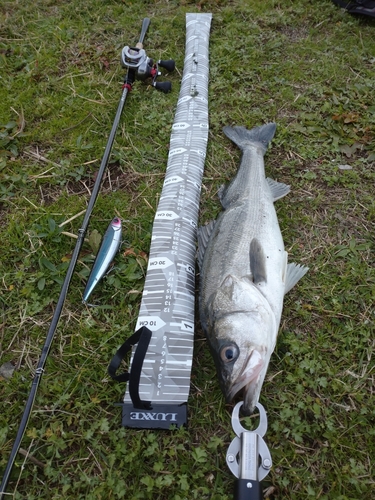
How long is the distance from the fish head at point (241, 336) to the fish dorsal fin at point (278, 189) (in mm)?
1102

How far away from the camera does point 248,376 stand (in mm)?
2436

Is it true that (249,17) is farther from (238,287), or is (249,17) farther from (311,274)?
(238,287)

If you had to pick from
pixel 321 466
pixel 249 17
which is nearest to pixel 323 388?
pixel 321 466

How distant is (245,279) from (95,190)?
66.5 inches

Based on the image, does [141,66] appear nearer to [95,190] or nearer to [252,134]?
[252,134]

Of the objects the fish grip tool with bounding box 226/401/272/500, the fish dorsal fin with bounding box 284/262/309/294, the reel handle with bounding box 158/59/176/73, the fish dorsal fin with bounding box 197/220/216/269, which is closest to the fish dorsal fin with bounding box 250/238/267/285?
the fish dorsal fin with bounding box 284/262/309/294

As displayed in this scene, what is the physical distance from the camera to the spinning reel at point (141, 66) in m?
4.31

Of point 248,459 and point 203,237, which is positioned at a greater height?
point 203,237

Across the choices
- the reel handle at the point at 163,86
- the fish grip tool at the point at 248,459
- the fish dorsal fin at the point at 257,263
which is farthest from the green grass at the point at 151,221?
the fish dorsal fin at the point at 257,263

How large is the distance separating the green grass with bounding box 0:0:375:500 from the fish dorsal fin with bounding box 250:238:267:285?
1.53 feet

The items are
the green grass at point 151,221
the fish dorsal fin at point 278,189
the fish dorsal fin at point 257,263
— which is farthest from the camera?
the fish dorsal fin at point 278,189

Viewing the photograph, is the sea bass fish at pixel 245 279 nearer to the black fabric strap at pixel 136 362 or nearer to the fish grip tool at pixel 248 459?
the fish grip tool at pixel 248 459

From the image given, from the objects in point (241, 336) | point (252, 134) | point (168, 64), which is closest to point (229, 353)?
point (241, 336)

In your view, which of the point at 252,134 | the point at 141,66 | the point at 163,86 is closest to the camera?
the point at 252,134
